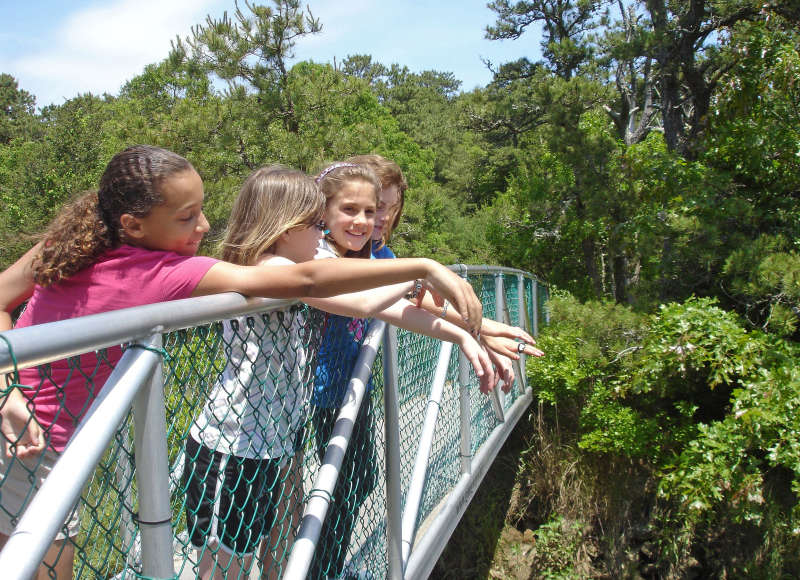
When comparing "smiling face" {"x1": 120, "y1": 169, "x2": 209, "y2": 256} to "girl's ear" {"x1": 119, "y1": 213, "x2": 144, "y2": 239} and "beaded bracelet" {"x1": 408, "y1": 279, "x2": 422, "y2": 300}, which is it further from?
"beaded bracelet" {"x1": 408, "y1": 279, "x2": 422, "y2": 300}

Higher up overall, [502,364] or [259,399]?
[502,364]

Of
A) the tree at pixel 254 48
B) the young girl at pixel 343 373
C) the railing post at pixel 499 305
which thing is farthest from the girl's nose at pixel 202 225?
the tree at pixel 254 48

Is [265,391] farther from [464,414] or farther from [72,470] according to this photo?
[464,414]

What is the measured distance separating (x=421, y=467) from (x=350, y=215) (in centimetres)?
103

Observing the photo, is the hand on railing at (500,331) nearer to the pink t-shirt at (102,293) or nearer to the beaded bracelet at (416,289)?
the beaded bracelet at (416,289)

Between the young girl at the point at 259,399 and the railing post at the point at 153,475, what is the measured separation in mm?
276

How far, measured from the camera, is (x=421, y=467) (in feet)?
8.17

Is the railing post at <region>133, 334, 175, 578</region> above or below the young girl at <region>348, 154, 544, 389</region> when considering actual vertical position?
below

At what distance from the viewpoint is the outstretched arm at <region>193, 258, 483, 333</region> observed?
4.30 ft

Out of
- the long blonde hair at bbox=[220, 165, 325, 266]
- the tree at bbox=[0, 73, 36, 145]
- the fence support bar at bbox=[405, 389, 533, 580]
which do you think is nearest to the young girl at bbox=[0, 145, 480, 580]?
the long blonde hair at bbox=[220, 165, 325, 266]

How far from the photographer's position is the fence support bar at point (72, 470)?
2.41 feet

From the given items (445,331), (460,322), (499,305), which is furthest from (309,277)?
(499,305)

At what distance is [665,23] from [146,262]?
7.90 metres

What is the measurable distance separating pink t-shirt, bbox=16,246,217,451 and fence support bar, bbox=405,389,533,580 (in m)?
1.45
